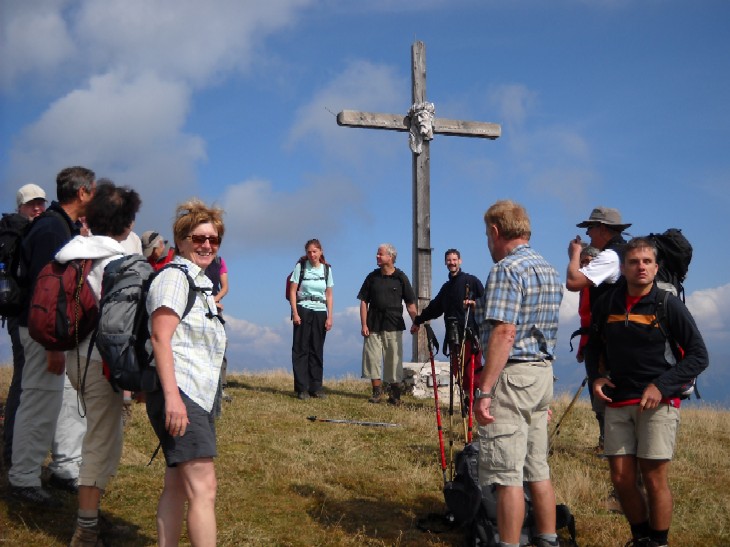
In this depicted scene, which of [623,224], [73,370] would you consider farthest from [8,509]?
[623,224]

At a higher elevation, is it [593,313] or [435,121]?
[435,121]

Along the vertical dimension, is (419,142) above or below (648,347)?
above

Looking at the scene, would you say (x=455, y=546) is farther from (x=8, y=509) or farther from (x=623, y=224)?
(x=8, y=509)

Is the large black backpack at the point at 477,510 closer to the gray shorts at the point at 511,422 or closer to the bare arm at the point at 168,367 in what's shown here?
the gray shorts at the point at 511,422

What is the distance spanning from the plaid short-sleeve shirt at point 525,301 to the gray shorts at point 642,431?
70cm

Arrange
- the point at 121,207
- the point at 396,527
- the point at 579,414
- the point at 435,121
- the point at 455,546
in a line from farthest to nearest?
the point at 435,121, the point at 579,414, the point at 396,527, the point at 455,546, the point at 121,207

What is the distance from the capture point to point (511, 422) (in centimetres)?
386

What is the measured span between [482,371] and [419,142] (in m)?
7.87

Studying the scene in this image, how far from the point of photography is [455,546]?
14.9 feet

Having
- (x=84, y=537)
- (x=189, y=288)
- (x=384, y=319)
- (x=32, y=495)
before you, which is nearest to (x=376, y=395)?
(x=384, y=319)

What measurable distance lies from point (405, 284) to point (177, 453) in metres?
7.32

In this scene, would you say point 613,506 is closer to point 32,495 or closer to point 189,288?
point 189,288

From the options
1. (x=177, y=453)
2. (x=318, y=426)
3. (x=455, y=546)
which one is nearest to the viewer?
(x=177, y=453)

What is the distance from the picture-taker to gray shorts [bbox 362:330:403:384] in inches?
406
